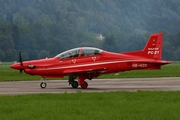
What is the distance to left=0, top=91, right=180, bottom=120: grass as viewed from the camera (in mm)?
15453

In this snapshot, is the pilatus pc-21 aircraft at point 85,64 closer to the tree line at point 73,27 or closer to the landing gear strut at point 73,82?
the landing gear strut at point 73,82

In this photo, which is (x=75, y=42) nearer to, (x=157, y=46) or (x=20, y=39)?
(x=20, y=39)

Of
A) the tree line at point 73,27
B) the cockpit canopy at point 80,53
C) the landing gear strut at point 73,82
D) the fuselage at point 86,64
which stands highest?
the tree line at point 73,27

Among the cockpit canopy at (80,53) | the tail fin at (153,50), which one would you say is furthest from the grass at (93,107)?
the tail fin at (153,50)

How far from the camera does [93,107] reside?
688 inches

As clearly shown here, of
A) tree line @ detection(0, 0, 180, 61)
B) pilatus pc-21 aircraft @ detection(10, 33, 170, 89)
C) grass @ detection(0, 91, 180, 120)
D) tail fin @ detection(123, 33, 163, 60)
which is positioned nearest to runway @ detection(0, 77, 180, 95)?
pilatus pc-21 aircraft @ detection(10, 33, 170, 89)

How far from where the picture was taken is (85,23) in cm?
17388

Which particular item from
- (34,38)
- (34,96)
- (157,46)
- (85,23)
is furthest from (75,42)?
(34,96)

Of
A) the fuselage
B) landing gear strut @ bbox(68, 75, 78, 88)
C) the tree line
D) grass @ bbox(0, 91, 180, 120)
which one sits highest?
the tree line

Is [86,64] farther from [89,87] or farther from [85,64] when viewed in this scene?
[89,87]

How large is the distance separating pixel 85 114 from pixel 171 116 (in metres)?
2.32

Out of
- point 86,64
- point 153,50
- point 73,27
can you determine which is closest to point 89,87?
point 86,64

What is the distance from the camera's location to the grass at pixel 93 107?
15453mm

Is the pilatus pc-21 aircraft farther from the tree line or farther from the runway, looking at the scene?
the tree line
